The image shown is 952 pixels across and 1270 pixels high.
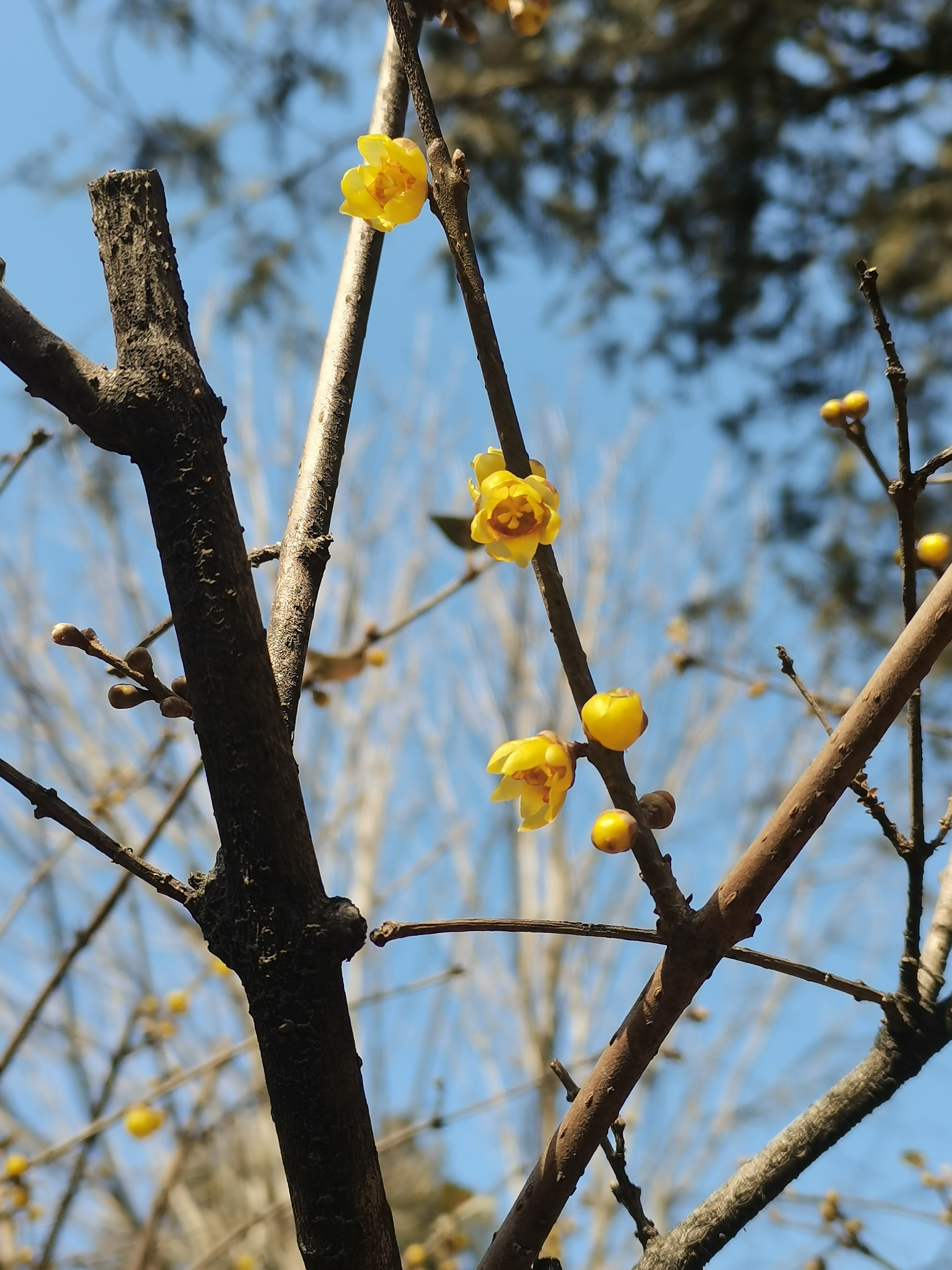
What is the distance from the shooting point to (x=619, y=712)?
561mm

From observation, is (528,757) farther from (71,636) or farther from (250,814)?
(71,636)

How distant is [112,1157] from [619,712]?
3.72 m

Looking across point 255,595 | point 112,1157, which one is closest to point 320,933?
point 255,595

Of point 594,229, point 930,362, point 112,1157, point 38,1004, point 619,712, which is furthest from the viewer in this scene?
point 594,229

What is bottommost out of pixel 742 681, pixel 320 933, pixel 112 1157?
pixel 320 933

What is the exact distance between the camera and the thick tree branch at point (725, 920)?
57cm

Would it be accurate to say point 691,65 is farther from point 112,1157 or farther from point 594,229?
point 112,1157

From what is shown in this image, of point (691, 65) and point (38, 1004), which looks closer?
point (38, 1004)

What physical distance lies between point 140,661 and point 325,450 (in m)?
0.23

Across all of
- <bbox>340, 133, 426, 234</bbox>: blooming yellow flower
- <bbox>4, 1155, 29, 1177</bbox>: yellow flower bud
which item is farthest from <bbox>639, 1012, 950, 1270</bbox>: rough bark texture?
<bbox>4, 1155, 29, 1177</bbox>: yellow flower bud

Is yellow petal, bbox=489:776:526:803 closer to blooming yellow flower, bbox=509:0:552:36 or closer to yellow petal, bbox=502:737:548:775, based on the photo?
yellow petal, bbox=502:737:548:775

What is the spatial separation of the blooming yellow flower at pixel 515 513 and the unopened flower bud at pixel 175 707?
9.3 inches

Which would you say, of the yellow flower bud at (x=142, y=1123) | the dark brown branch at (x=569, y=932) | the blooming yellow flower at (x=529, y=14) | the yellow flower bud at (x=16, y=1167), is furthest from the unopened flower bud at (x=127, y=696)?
the yellow flower bud at (x=142, y=1123)

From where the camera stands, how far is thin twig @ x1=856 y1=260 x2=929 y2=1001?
66 cm
